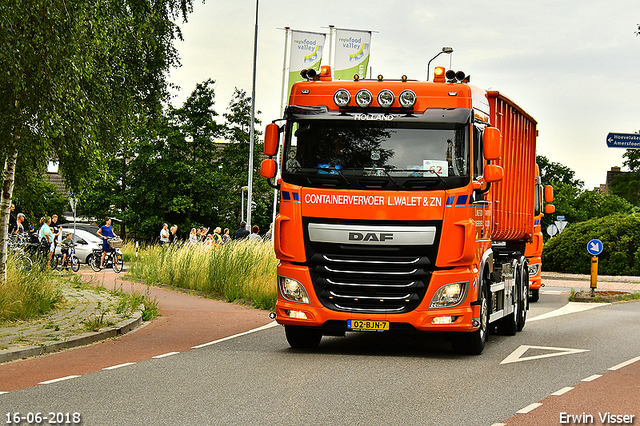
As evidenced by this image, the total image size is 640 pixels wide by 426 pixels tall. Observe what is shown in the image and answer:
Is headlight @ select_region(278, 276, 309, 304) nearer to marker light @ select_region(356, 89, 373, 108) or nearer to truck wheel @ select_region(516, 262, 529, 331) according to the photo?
marker light @ select_region(356, 89, 373, 108)

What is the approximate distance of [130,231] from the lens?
63.7 meters

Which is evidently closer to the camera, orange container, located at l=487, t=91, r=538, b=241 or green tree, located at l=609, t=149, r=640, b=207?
orange container, located at l=487, t=91, r=538, b=241

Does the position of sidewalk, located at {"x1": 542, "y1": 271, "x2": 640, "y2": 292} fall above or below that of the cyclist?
below

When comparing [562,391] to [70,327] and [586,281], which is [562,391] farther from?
[586,281]

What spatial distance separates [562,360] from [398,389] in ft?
11.2

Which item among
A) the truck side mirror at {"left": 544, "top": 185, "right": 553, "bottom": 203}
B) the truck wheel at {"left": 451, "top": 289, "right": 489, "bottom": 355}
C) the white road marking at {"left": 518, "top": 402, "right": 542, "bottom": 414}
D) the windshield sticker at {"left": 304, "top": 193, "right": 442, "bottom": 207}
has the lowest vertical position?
the white road marking at {"left": 518, "top": 402, "right": 542, "bottom": 414}

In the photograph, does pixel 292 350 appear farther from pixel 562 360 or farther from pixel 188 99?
pixel 188 99

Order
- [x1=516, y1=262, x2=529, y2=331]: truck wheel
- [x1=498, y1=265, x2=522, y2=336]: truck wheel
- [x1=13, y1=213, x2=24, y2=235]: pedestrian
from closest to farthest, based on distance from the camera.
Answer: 1. [x1=498, y1=265, x2=522, y2=336]: truck wheel
2. [x1=516, y1=262, x2=529, y2=331]: truck wheel
3. [x1=13, y1=213, x2=24, y2=235]: pedestrian

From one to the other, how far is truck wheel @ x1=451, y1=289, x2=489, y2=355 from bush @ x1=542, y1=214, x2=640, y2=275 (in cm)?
2625

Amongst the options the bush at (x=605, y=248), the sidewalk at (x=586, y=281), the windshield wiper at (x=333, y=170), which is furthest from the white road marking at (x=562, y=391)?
the bush at (x=605, y=248)

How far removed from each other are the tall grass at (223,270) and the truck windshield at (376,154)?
779cm

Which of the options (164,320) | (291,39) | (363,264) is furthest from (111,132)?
(291,39)

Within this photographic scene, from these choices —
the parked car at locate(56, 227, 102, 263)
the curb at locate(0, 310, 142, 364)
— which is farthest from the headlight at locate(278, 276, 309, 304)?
the parked car at locate(56, 227, 102, 263)

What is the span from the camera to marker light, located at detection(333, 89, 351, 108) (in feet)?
35.8
